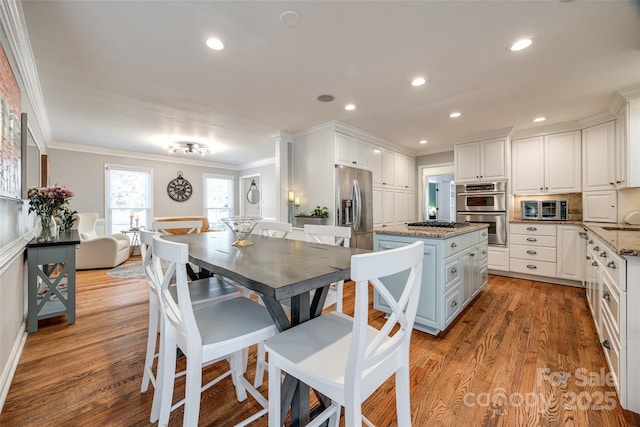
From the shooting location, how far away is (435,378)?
5.68 feet

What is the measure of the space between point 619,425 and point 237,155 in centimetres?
671

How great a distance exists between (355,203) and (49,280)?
3.58 m

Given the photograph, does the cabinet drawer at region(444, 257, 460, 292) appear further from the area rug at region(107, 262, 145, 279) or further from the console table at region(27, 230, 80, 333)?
the area rug at region(107, 262, 145, 279)

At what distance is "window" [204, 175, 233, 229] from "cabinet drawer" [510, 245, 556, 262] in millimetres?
6519

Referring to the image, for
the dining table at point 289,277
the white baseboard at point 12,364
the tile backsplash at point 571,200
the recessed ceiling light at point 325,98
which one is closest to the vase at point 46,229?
the white baseboard at point 12,364

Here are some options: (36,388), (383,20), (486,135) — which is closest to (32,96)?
(36,388)

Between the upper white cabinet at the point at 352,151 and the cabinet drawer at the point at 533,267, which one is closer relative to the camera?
the cabinet drawer at the point at 533,267

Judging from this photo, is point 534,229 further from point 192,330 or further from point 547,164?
point 192,330

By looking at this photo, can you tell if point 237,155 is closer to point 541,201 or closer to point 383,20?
point 383,20

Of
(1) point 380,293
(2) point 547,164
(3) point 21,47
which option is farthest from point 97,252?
(2) point 547,164

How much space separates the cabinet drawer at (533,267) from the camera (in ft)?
12.5

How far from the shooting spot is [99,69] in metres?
2.42

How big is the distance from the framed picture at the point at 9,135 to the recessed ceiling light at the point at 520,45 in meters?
3.50

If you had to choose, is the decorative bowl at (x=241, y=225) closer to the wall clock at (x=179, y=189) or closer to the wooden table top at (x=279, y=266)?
the wooden table top at (x=279, y=266)
